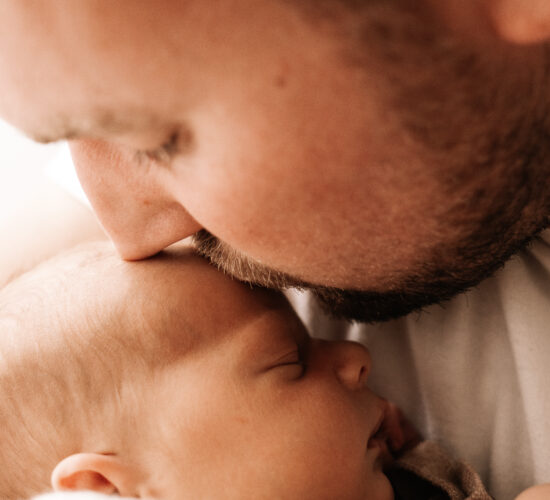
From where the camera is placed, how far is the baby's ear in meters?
0.77

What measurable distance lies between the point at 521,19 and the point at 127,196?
462 mm

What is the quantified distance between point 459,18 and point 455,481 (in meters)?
0.70

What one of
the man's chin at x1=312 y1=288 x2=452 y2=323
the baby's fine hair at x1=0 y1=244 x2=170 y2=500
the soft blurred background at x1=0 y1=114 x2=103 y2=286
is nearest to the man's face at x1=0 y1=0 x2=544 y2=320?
the man's chin at x1=312 y1=288 x2=452 y2=323

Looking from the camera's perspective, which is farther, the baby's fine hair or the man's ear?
the baby's fine hair

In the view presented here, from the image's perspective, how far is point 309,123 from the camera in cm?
58

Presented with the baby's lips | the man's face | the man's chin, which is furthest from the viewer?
the baby's lips

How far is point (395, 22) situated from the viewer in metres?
0.55

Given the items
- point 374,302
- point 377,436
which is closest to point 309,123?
point 374,302

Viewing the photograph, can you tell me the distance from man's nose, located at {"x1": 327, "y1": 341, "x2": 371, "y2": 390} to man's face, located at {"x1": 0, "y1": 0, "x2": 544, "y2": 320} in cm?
21

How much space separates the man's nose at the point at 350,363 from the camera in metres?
0.90

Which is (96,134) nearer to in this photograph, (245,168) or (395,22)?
(245,168)

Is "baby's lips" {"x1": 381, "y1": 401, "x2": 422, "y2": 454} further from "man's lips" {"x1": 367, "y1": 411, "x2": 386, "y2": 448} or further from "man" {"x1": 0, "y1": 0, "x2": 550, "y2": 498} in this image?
"man" {"x1": 0, "y1": 0, "x2": 550, "y2": 498}

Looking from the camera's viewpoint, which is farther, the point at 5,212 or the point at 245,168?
the point at 5,212

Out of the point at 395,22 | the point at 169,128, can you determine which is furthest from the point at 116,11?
the point at 395,22
